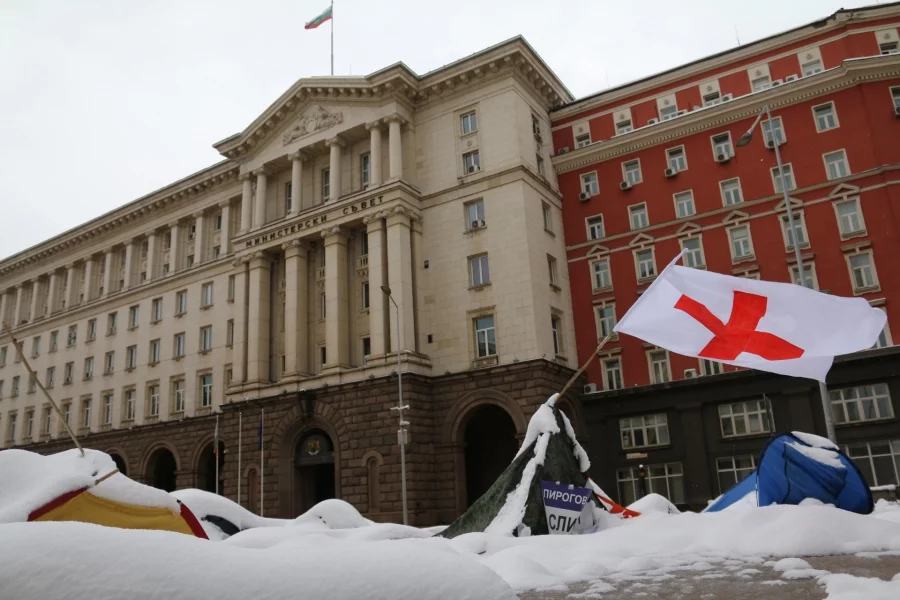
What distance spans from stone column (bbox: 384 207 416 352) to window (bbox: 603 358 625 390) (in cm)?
1018

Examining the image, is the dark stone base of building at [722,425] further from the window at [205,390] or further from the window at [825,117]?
the window at [205,390]

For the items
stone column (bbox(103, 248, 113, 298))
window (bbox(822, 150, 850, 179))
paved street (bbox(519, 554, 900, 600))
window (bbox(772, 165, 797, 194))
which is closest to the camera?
paved street (bbox(519, 554, 900, 600))

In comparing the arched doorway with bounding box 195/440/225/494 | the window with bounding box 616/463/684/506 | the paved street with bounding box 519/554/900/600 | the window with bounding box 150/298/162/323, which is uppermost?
the window with bounding box 150/298/162/323

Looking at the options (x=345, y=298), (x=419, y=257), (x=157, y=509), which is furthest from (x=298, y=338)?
(x=157, y=509)

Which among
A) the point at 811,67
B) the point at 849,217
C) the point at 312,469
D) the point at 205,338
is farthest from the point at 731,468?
the point at 205,338

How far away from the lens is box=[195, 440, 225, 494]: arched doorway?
43094 millimetres

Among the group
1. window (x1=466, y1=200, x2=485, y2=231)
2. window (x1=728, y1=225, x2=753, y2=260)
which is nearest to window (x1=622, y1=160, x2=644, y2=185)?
window (x1=728, y1=225, x2=753, y2=260)

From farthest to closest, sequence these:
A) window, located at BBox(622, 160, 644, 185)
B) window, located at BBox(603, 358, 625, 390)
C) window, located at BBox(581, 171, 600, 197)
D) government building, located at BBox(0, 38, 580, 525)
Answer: window, located at BBox(581, 171, 600, 197)
window, located at BBox(622, 160, 644, 185)
window, located at BBox(603, 358, 625, 390)
government building, located at BBox(0, 38, 580, 525)

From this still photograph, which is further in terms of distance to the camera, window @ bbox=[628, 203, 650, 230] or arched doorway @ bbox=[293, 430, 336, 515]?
window @ bbox=[628, 203, 650, 230]

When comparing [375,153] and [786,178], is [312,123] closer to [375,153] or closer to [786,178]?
[375,153]

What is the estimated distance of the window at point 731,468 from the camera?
31.7 metres

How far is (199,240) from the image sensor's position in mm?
48250

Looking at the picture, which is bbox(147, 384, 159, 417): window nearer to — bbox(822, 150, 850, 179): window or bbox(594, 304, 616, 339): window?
bbox(594, 304, 616, 339): window

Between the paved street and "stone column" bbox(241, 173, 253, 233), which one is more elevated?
"stone column" bbox(241, 173, 253, 233)
